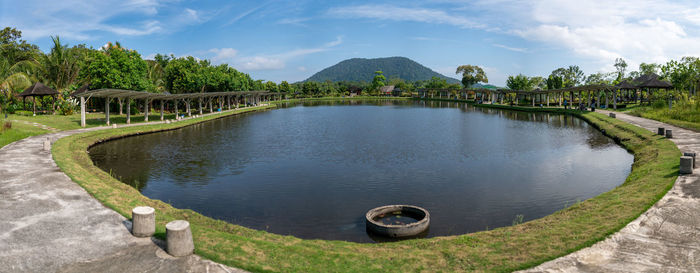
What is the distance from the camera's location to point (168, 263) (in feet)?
26.4

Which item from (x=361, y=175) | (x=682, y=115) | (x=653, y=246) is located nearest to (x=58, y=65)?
(x=361, y=175)

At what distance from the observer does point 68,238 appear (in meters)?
9.11

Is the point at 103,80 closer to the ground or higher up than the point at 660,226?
higher up

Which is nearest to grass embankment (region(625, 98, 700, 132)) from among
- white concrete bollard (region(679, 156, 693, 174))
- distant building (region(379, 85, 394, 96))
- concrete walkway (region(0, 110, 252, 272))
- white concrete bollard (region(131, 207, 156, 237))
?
white concrete bollard (region(679, 156, 693, 174))

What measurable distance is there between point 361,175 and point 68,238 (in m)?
12.9

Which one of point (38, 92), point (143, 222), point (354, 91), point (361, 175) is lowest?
point (361, 175)

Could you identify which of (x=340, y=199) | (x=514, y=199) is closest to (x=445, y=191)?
(x=514, y=199)

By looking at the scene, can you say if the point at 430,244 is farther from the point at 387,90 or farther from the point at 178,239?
the point at 387,90

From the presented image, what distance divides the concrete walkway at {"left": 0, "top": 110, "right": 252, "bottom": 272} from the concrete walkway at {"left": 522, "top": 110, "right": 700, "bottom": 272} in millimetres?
7813

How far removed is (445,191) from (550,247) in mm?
7634

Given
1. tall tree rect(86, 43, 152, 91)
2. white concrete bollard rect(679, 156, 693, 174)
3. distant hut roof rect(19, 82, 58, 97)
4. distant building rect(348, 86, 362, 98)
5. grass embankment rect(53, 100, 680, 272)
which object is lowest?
grass embankment rect(53, 100, 680, 272)

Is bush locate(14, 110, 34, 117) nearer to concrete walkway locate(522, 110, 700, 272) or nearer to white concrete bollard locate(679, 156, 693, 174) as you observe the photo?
concrete walkway locate(522, 110, 700, 272)

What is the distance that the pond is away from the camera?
1390cm

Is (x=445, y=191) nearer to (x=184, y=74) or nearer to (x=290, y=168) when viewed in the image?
(x=290, y=168)
